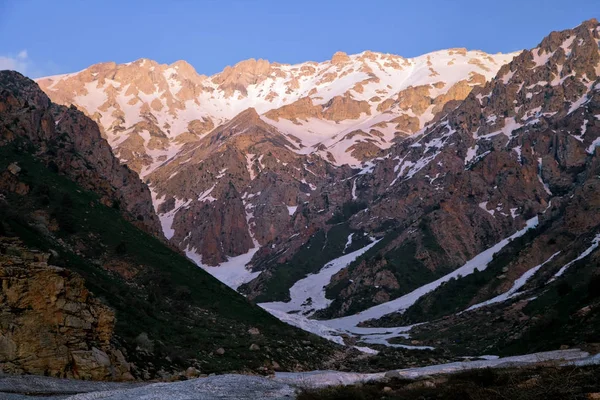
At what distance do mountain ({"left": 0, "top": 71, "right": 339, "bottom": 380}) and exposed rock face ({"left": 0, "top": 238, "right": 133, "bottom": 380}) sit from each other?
0.13ft

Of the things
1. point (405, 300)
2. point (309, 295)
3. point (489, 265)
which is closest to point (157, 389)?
point (489, 265)

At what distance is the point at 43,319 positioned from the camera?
21.9 metres

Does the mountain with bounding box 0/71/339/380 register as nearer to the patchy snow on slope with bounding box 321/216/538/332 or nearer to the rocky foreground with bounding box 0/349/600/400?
the rocky foreground with bounding box 0/349/600/400

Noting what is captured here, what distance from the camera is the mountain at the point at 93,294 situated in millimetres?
21875

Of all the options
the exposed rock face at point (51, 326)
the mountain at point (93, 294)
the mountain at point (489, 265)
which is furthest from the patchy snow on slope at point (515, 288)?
the exposed rock face at point (51, 326)

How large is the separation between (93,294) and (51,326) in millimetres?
6063

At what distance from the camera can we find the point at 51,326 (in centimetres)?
2198

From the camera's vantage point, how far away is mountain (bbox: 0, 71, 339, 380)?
21875mm

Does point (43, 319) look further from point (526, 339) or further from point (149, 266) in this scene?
Answer: point (526, 339)

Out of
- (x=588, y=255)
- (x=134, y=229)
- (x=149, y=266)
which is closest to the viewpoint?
(x=149, y=266)

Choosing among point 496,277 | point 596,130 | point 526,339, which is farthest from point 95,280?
point 596,130

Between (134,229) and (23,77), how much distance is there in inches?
4205

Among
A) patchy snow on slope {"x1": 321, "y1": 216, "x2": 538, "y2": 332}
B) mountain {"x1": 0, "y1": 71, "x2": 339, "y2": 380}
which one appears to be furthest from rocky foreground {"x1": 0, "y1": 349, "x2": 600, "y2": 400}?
patchy snow on slope {"x1": 321, "y1": 216, "x2": 538, "y2": 332}

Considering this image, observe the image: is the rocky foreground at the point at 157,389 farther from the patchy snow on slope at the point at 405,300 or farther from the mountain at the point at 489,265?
the patchy snow on slope at the point at 405,300
